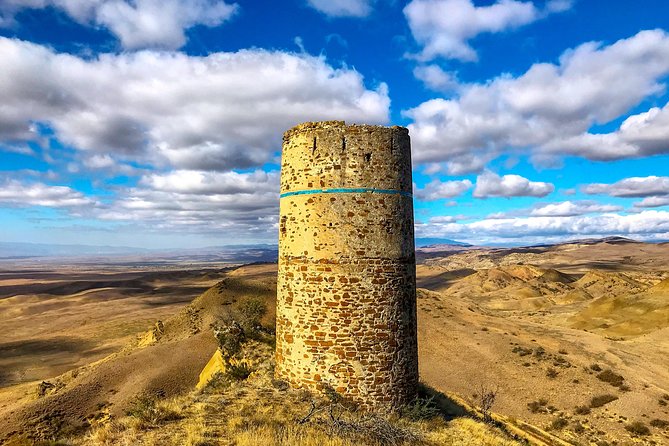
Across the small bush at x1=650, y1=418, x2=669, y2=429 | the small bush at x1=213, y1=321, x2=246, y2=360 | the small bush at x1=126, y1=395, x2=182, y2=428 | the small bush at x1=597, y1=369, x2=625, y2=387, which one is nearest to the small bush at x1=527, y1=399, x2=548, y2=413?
the small bush at x1=650, y1=418, x2=669, y2=429

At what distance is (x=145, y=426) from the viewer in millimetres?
8578

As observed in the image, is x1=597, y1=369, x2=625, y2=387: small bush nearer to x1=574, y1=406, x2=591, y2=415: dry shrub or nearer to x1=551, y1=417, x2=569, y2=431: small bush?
x1=574, y1=406, x2=591, y2=415: dry shrub

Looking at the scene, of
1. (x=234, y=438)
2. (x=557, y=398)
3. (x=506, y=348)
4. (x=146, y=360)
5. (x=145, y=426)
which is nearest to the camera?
(x=234, y=438)

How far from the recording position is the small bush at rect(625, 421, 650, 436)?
1820 cm

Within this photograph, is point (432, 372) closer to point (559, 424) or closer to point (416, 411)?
point (559, 424)

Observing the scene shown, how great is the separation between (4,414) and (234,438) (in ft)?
59.8

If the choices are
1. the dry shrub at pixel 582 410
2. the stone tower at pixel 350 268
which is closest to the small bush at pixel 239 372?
the stone tower at pixel 350 268

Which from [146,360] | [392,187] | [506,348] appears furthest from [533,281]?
[392,187]

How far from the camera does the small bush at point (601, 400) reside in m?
21.4

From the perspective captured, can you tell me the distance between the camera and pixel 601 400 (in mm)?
21766

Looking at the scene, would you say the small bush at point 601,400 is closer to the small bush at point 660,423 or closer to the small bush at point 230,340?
the small bush at point 660,423

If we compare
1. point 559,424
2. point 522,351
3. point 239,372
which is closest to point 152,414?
point 239,372

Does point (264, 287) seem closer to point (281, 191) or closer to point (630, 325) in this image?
point (281, 191)

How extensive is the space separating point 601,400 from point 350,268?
1987 centimetres
